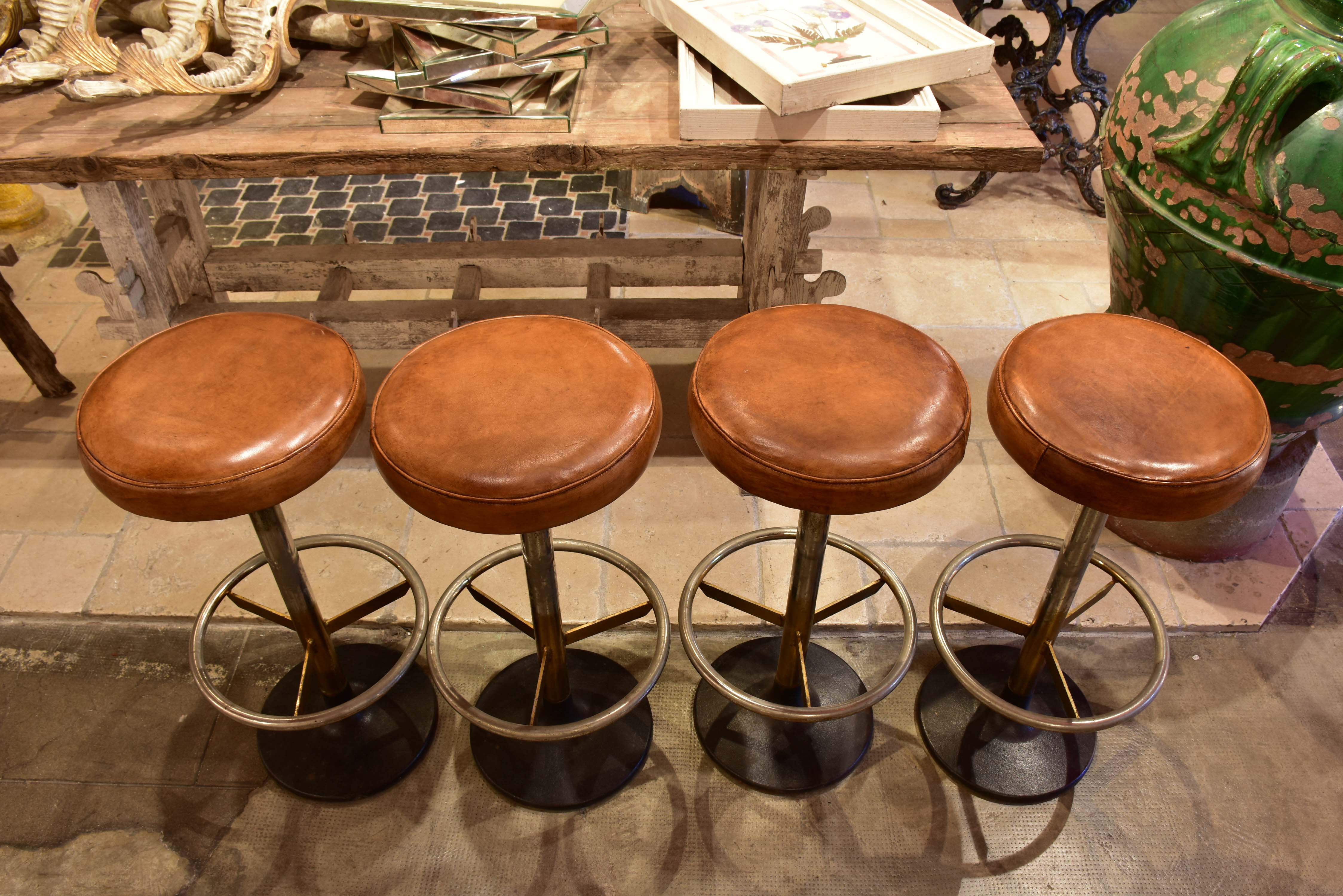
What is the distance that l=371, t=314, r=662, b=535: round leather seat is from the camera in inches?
52.7

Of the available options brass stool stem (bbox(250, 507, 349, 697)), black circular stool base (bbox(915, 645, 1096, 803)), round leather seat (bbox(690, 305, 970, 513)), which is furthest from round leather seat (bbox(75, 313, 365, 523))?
black circular stool base (bbox(915, 645, 1096, 803))

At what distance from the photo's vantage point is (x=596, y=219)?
3.93 meters

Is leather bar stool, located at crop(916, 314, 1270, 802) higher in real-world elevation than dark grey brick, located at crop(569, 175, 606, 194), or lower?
higher

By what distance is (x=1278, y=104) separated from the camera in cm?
164

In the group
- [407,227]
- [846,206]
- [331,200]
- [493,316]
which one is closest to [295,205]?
[331,200]

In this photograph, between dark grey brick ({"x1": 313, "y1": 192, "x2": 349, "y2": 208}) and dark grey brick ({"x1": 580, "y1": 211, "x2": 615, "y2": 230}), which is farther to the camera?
dark grey brick ({"x1": 313, "y1": 192, "x2": 349, "y2": 208})

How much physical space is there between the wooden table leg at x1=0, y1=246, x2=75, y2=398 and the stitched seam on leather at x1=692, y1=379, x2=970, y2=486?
2.48 metres

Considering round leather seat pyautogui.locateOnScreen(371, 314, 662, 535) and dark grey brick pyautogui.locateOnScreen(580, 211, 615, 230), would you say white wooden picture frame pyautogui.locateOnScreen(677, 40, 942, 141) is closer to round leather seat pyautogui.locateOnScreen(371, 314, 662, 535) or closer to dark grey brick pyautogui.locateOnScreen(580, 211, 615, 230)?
round leather seat pyautogui.locateOnScreen(371, 314, 662, 535)

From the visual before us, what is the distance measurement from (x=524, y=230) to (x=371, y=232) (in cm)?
63

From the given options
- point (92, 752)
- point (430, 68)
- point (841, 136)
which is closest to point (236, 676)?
point (92, 752)

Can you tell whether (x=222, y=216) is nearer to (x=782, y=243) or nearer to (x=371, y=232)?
(x=371, y=232)

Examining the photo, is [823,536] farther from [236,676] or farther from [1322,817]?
[236,676]

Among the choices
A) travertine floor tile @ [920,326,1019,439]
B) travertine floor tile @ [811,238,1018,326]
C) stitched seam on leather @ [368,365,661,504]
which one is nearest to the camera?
stitched seam on leather @ [368,365,661,504]

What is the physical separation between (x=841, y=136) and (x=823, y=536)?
32.0 inches
